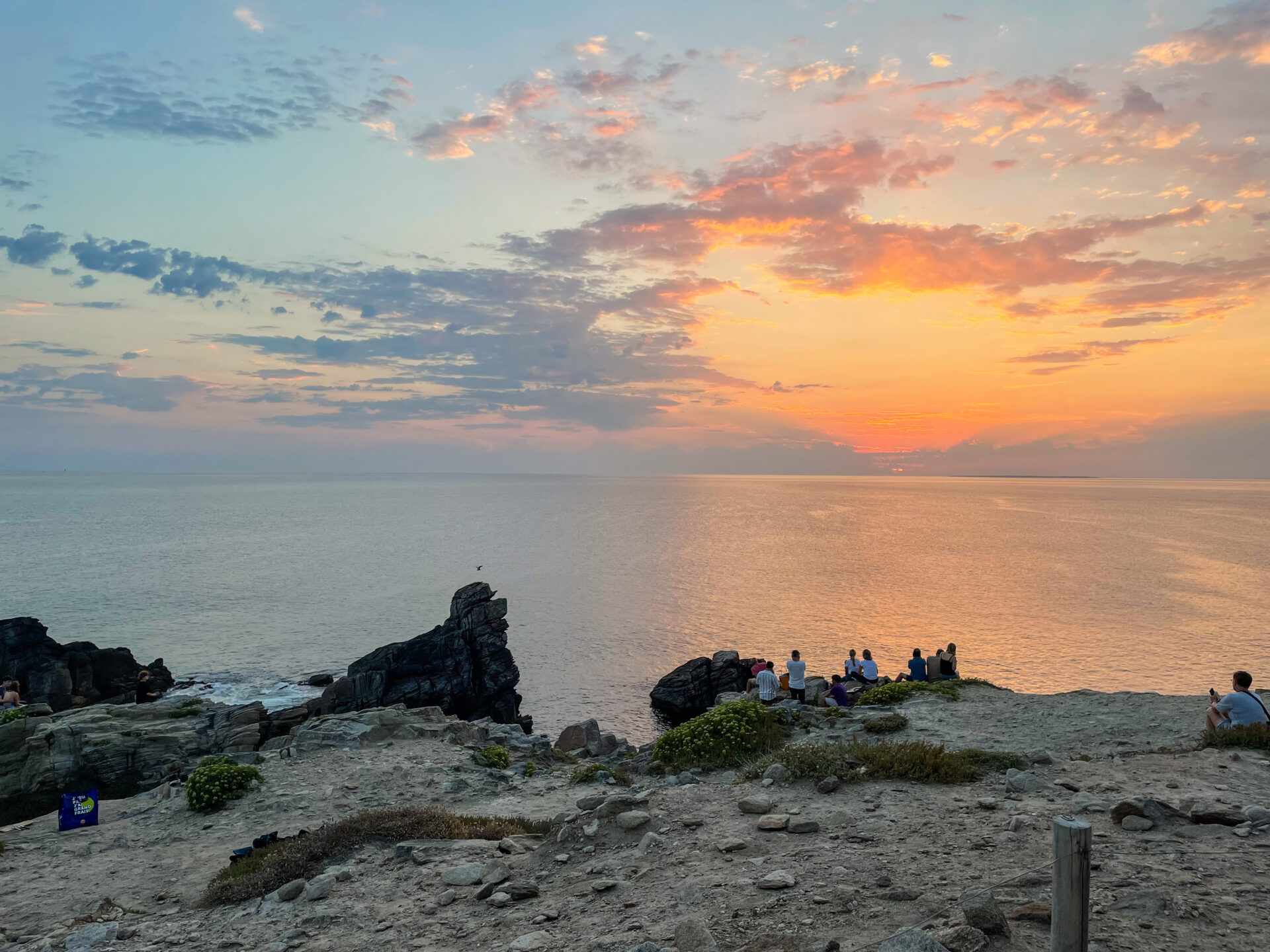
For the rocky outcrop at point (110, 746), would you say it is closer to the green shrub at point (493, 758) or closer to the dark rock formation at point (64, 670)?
the green shrub at point (493, 758)

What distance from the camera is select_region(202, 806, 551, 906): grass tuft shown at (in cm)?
1297

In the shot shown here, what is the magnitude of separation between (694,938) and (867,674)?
3029cm

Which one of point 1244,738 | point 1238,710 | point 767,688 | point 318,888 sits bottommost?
point 767,688

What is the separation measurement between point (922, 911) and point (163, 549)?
14267 centimetres

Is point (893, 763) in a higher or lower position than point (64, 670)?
higher

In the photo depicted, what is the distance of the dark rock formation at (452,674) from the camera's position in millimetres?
49228

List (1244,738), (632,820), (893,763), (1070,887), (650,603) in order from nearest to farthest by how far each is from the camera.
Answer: (1070,887) → (632,820) → (893,763) → (1244,738) → (650,603)

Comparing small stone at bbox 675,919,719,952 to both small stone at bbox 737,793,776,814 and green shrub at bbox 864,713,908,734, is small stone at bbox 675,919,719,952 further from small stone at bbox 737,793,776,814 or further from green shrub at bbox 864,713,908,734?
green shrub at bbox 864,713,908,734

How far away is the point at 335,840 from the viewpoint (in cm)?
1405

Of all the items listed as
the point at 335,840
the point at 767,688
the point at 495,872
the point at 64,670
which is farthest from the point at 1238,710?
the point at 64,670

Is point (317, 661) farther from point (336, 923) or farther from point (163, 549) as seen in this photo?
point (163, 549)

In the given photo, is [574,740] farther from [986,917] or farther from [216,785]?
[986,917]

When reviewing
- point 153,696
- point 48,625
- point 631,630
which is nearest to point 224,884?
point 153,696

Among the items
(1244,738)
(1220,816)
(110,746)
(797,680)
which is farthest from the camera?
(797,680)
